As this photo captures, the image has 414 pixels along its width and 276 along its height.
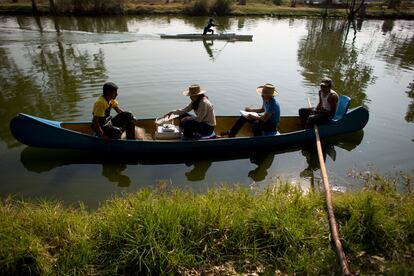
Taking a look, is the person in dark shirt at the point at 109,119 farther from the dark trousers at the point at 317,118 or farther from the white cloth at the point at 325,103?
the white cloth at the point at 325,103

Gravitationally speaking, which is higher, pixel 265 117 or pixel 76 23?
pixel 265 117

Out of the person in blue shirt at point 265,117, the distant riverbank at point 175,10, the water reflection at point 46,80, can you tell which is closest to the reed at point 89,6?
the distant riverbank at point 175,10

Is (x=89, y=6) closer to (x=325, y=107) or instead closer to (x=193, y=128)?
(x=193, y=128)

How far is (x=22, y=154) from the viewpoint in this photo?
310 inches

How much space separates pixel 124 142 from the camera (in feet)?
23.8

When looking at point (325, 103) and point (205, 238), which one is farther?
point (325, 103)

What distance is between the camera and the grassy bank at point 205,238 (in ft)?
13.2

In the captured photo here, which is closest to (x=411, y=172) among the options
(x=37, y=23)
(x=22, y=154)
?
(x=22, y=154)

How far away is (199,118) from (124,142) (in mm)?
1796

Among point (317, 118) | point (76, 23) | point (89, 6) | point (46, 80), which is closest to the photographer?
point (317, 118)

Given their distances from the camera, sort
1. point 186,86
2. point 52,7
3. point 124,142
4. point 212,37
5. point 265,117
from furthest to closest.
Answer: point 52,7
point 212,37
point 186,86
point 265,117
point 124,142

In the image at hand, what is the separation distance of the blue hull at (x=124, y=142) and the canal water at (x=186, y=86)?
1.13 ft

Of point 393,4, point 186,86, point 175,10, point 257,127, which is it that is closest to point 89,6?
point 175,10

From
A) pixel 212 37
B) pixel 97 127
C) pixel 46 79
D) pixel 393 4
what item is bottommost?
pixel 46 79
